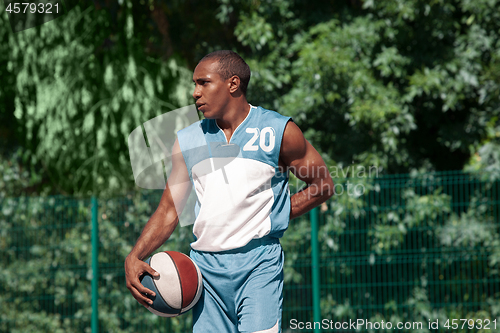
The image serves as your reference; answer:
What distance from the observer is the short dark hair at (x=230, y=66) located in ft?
8.82

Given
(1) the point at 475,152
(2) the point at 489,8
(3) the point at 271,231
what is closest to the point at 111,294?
(3) the point at 271,231

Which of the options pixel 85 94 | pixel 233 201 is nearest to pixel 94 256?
pixel 85 94

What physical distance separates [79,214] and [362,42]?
151 inches

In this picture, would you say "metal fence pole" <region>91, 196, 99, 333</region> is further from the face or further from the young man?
the face

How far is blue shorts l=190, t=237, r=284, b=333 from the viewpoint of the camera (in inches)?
103

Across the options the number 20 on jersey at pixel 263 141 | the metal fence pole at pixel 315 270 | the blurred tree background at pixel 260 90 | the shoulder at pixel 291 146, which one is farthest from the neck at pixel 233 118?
the blurred tree background at pixel 260 90

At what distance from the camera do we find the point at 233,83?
107 inches

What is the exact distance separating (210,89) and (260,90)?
4281mm

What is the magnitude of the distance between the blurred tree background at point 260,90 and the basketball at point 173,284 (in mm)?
3210

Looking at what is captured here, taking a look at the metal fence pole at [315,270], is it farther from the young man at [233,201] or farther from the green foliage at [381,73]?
the young man at [233,201]

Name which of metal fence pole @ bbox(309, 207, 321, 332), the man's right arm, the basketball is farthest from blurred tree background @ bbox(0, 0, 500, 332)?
the basketball

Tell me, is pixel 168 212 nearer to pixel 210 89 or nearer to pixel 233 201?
pixel 233 201

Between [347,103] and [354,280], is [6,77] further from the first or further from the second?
[354,280]

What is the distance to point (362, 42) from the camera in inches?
264
